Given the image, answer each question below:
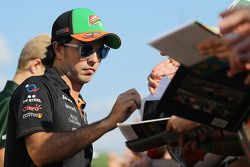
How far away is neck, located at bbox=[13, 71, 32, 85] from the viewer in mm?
5166

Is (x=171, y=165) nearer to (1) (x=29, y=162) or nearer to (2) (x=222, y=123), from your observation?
(1) (x=29, y=162)

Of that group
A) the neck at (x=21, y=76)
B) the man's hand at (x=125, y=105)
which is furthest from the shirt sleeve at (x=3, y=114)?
the man's hand at (x=125, y=105)

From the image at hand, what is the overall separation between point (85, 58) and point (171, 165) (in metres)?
1.00

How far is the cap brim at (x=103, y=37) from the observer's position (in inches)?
152

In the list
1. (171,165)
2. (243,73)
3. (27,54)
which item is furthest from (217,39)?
(27,54)

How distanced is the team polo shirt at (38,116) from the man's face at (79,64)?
21 centimetres

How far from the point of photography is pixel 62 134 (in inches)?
131

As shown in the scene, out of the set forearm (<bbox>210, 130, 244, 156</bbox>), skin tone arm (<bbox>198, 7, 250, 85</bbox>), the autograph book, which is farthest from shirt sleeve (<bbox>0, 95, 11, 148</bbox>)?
skin tone arm (<bbox>198, 7, 250, 85</bbox>)

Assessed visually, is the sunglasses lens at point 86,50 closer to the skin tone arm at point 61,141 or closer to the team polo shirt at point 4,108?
the skin tone arm at point 61,141

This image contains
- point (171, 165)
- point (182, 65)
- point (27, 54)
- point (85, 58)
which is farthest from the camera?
point (27, 54)

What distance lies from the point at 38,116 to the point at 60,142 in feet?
0.63

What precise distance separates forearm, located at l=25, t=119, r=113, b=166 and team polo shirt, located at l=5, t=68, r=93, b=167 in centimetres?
6

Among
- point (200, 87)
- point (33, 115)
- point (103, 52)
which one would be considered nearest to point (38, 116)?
point (33, 115)

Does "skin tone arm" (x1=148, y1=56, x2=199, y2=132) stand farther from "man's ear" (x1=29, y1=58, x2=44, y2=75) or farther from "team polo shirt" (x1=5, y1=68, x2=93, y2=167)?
"man's ear" (x1=29, y1=58, x2=44, y2=75)
